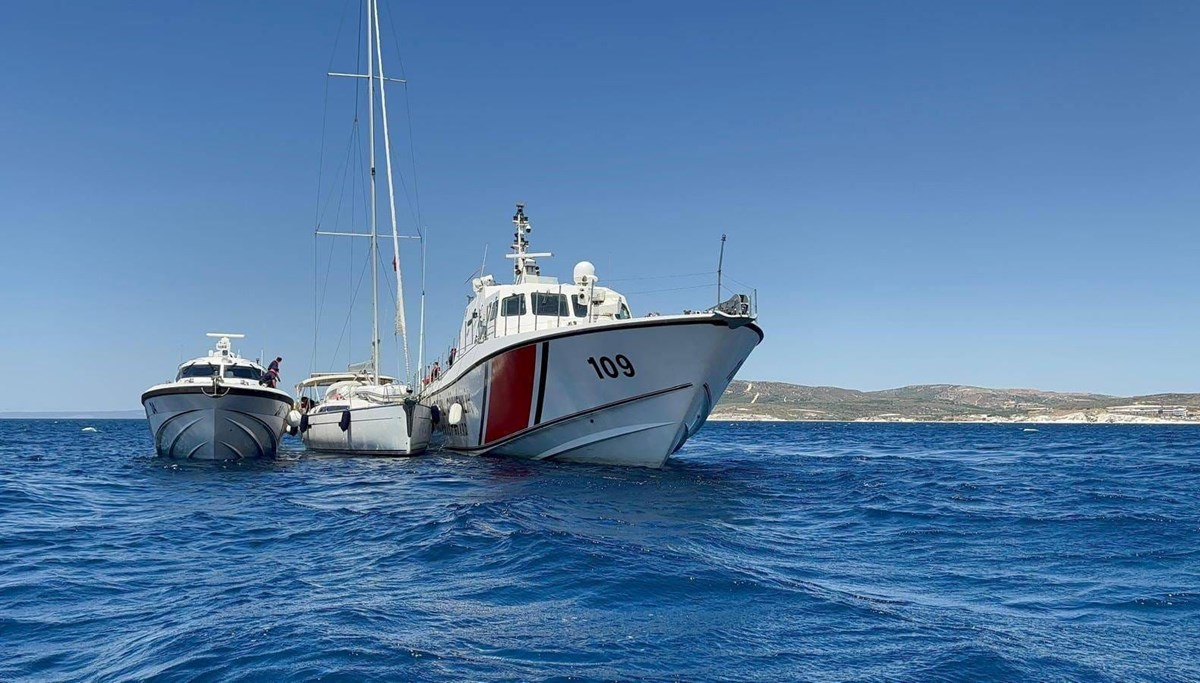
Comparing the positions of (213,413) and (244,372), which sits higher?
(244,372)

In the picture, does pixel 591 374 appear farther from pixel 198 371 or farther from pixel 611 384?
pixel 198 371

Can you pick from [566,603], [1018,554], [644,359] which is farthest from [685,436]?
[566,603]

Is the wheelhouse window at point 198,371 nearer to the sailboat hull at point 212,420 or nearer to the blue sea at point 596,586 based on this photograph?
the sailboat hull at point 212,420

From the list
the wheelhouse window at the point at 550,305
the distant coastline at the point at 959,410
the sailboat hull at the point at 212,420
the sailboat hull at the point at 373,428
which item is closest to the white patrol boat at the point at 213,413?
the sailboat hull at the point at 212,420

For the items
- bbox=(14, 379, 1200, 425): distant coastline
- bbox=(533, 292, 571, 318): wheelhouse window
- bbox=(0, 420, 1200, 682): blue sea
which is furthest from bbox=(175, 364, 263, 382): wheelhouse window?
bbox=(14, 379, 1200, 425): distant coastline

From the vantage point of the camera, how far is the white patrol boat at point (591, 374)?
19641 mm

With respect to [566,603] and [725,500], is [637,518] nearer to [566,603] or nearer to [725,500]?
[725,500]

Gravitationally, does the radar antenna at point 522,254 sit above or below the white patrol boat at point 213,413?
above

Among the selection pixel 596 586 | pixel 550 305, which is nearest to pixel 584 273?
pixel 550 305

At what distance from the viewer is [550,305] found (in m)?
24.9

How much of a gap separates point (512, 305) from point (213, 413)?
31.3 feet

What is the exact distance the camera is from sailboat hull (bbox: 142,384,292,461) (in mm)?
23969

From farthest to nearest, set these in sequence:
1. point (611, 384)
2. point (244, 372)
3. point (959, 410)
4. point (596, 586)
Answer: point (959, 410), point (244, 372), point (611, 384), point (596, 586)

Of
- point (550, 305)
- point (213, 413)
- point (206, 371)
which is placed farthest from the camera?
point (206, 371)
